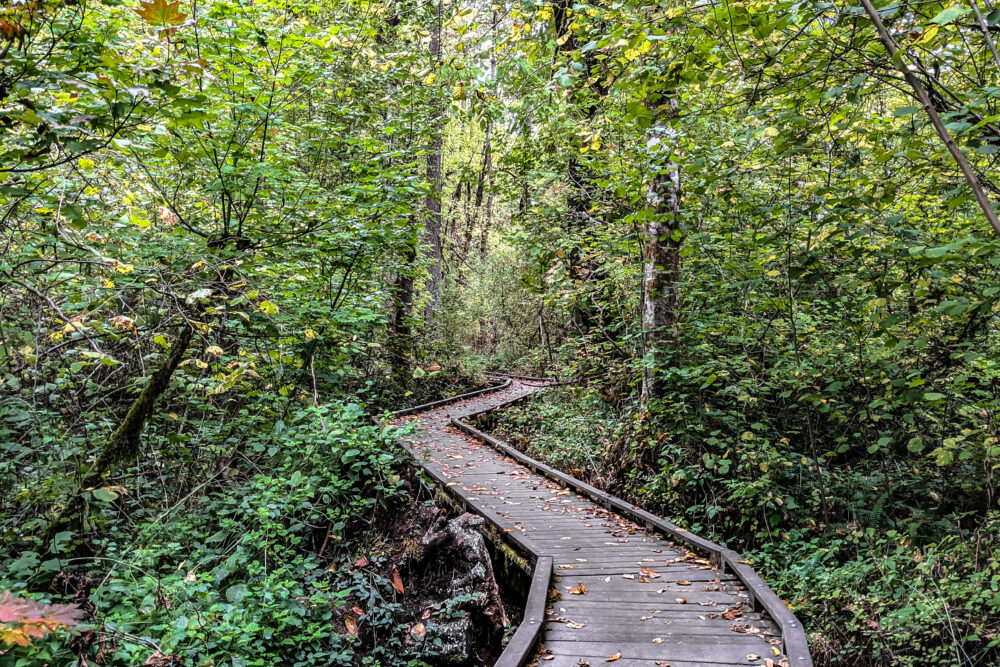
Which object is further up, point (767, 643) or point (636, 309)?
point (636, 309)

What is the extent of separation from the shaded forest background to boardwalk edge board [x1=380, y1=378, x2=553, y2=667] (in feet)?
3.39

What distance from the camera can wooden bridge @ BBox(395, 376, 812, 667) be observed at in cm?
457

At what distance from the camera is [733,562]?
6.01 m

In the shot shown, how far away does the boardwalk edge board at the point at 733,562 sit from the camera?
14.4 ft

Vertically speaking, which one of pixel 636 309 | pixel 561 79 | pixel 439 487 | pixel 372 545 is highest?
pixel 561 79

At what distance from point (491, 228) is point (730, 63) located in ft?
88.4

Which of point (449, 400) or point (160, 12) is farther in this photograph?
point (449, 400)

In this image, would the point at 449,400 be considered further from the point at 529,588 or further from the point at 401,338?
the point at 529,588

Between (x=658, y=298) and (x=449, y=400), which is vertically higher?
(x=658, y=298)

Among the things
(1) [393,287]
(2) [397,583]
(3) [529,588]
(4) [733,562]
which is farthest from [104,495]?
(1) [393,287]

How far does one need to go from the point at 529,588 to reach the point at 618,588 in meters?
0.97

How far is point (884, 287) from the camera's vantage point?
16.8ft

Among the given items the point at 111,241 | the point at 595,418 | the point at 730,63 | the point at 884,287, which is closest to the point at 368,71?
the point at 111,241

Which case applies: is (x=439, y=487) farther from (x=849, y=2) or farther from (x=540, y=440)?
(x=849, y=2)
